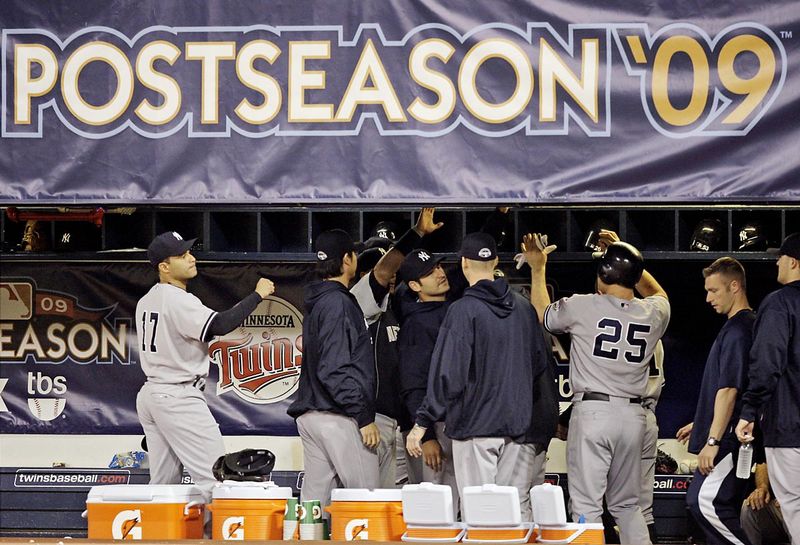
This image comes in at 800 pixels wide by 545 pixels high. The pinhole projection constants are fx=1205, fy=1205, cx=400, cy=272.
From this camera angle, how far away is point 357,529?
5.04 meters

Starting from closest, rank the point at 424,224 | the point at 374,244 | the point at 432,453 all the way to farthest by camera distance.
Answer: the point at 432,453 → the point at 424,224 → the point at 374,244

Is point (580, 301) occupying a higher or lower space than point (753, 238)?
lower

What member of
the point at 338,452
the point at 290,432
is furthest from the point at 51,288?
the point at 338,452

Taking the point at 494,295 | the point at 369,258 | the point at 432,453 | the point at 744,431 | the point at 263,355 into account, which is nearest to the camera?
the point at 744,431

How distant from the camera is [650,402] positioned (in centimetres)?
762

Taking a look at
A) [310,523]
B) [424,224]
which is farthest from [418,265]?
[310,523]

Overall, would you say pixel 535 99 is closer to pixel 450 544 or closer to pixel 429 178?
pixel 429 178

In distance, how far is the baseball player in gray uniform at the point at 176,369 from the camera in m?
7.06

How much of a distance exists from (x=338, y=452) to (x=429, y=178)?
6.75ft

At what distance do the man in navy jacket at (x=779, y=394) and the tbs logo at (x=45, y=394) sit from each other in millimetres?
5225

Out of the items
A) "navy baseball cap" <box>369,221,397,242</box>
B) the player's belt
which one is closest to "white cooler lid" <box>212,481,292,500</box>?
the player's belt

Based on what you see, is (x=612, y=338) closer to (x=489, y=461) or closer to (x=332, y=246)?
(x=489, y=461)

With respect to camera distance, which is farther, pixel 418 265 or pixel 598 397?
pixel 418 265

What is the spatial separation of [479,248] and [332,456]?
144cm
